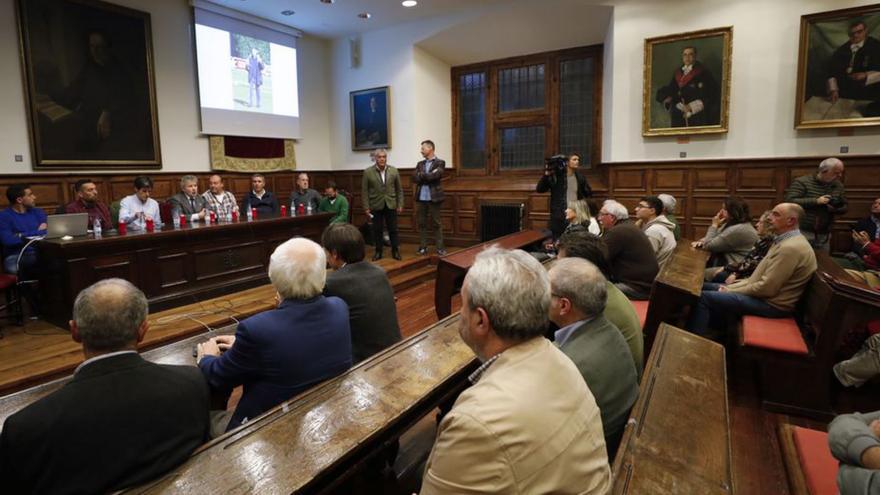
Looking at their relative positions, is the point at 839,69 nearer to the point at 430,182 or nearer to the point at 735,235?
the point at 735,235

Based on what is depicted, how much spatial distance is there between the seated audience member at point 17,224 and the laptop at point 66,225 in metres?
0.41

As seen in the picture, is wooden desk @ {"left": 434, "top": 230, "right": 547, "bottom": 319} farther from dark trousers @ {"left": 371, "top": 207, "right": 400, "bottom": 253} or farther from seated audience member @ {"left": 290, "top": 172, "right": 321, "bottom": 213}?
seated audience member @ {"left": 290, "top": 172, "right": 321, "bottom": 213}

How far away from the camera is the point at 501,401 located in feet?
2.81

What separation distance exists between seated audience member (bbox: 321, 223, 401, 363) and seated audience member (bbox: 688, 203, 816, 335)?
2479 millimetres

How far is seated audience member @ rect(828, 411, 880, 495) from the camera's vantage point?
3.93 ft

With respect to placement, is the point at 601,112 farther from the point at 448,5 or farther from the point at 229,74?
the point at 229,74

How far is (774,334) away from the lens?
282cm

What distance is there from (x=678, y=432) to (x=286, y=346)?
1277mm

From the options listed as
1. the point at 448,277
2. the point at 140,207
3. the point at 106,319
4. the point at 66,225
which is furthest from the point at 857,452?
the point at 140,207

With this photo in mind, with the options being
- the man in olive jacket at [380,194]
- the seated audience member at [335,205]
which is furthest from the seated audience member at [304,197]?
the man in olive jacket at [380,194]

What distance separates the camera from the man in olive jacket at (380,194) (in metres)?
6.43

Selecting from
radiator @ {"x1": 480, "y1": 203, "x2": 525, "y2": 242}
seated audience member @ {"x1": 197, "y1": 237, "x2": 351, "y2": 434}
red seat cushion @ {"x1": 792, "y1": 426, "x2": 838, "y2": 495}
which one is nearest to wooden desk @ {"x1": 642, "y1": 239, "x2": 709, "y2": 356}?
red seat cushion @ {"x1": 792, "y1": 426, "x2": 838, "y2": 495}

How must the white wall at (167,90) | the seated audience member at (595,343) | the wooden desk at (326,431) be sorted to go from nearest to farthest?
1. the wooden desk at (326,431)
2. the seated audience member at (595,343)
3. the white wall at (167,90)

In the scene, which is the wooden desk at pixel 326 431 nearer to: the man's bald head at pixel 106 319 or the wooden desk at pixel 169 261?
the man's bald head at pixel 106 319
